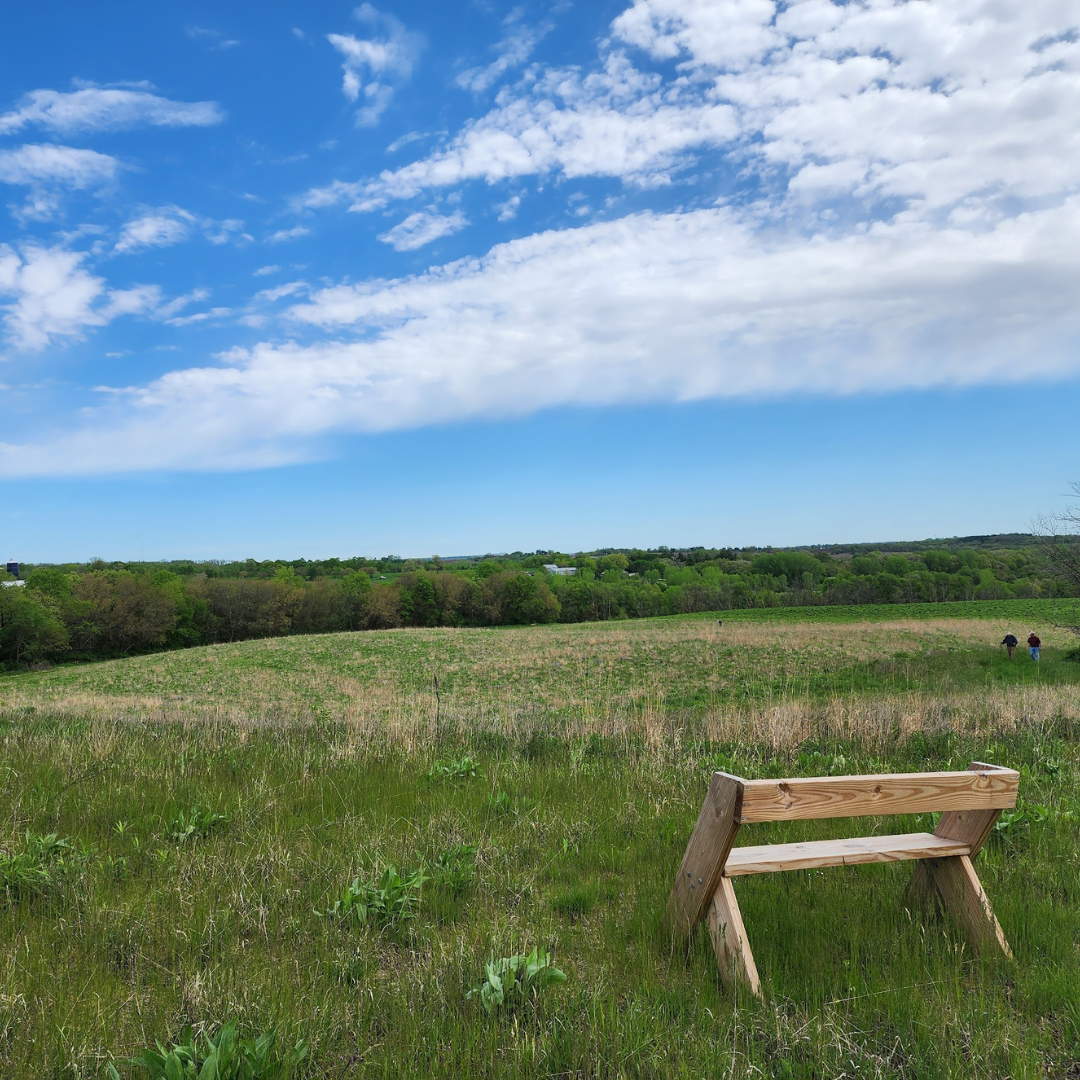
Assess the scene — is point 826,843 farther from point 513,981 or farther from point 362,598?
point 362,598

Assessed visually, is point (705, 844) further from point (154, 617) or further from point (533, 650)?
point (154, 617)

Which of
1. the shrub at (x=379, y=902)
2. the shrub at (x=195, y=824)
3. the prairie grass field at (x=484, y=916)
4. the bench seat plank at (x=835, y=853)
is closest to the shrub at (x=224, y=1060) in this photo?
the prairie grass field at (x=484, y=916)

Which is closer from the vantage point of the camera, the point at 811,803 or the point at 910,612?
the point at 811,803

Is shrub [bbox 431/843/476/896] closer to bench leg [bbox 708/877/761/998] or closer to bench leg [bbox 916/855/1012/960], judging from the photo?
bench leg [bbox 708/877/761/998]

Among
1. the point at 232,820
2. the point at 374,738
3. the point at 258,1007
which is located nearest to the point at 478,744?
the point at 374,738

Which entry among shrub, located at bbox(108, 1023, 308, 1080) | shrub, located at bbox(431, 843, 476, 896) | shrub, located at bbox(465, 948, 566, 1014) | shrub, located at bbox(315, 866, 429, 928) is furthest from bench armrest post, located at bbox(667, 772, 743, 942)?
shrub, located at bbox(108, 1023, 308, 1080)

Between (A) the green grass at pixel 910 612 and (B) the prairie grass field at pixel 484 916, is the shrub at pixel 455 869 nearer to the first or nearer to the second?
(B) the prairie grass field at pixel 484 916

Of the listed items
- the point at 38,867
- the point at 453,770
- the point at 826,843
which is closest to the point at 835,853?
the point at 826,843

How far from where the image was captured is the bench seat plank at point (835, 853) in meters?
2.84

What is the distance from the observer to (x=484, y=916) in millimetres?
3373

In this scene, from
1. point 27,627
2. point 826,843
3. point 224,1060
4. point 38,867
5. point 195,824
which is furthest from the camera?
point 27,627

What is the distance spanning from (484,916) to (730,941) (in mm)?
1260

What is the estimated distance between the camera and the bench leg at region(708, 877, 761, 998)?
2643 millimetres

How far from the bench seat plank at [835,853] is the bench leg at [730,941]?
0.11m
